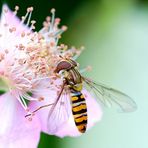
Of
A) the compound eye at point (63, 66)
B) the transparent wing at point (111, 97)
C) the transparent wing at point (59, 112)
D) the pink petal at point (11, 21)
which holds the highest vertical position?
the pink petal at point (11, 21)

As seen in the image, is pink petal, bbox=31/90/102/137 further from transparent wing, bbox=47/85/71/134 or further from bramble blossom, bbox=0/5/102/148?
transparent wing, bbox=47/85/71/134

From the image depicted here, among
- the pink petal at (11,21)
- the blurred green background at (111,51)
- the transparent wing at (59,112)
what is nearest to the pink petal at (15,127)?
the transparent wing at (59,112)

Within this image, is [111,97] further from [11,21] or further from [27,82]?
[11,21]

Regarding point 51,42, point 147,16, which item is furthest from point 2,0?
point 147,16

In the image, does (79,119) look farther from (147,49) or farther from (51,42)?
(147,49)

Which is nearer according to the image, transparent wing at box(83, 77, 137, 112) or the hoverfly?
the hoverfly

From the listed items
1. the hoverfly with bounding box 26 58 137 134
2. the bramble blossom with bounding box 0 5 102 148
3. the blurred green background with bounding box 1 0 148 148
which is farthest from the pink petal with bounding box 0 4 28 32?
the blurred green background with bounding box 1 0 148 148

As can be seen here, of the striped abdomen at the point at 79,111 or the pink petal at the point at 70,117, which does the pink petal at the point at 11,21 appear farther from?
the striped abdomen at the point at 79,111
